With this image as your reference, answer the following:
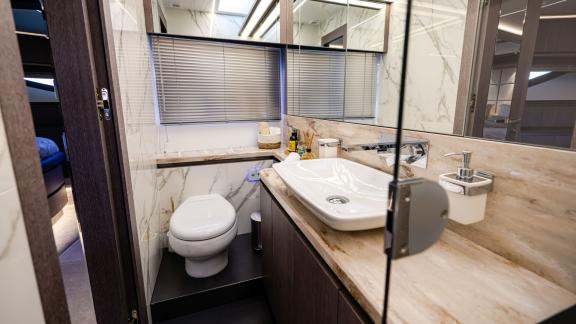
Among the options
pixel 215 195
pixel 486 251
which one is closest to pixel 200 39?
pixel 215 195

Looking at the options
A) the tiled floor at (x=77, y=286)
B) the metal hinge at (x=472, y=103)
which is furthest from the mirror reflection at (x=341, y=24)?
→ the tiled floor at (x=77, y=286)

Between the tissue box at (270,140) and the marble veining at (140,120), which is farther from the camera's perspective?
the tissue box at (270,140)

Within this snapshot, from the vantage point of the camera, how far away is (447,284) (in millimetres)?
565

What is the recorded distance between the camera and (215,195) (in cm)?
205

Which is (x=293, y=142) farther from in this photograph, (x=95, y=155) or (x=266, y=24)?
(x=95, y=155)

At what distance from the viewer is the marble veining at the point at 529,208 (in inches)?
21.1

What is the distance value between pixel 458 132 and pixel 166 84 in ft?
6.66

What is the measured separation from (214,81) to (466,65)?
1865 millimetres

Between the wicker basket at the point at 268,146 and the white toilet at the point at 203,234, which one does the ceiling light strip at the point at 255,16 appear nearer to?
the wicker basket at the point at 268,146

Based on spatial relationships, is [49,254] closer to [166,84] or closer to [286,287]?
[286,287]

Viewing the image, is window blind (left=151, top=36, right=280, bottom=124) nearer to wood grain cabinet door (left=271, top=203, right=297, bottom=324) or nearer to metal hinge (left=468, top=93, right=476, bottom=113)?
wood grain cabinet door (left=271, top=203, right=297, bottom=324)

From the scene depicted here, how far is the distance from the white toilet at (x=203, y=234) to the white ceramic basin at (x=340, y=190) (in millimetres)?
663

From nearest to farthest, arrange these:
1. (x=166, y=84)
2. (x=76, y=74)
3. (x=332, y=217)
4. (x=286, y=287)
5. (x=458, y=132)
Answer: (x=332, y=217)
(x=458, y=132)
(x=76, y=74)
(x=286, y=287)
(x=166, y=84)

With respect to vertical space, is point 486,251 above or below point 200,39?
below
